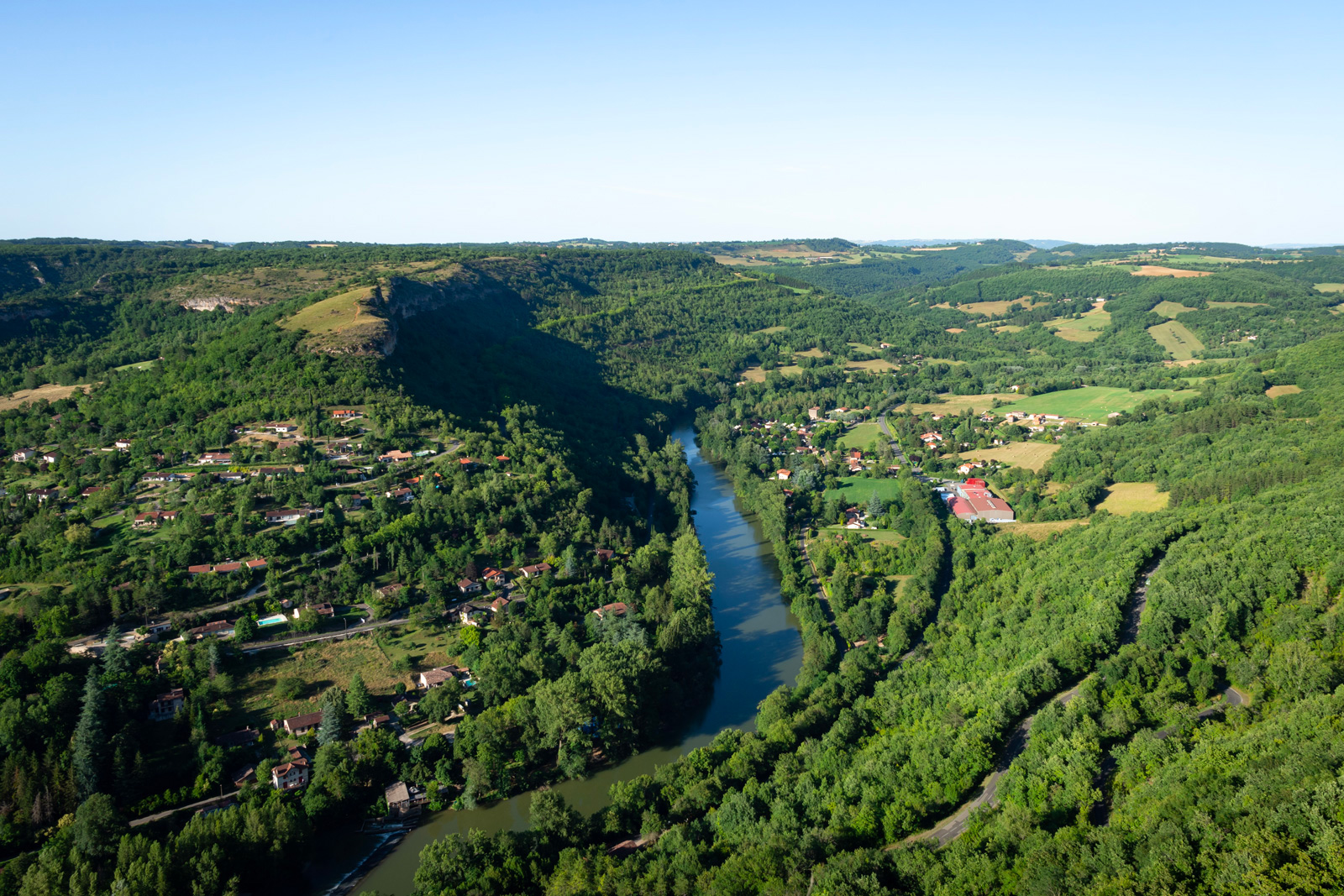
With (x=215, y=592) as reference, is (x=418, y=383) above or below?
above

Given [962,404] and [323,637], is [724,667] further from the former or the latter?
[962,404]

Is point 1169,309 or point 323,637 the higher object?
point 1169,309

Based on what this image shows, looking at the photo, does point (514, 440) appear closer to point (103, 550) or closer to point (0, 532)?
point (103, 550)

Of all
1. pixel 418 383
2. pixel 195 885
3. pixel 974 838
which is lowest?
pixel 195 885

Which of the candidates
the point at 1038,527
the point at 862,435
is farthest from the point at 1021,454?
the point at 1038,527

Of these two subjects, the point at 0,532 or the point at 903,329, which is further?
the point at 903,329

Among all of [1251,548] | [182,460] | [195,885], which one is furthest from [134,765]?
[1251,548]

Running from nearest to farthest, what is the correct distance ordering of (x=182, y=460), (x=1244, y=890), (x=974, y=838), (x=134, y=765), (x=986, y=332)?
(x=1244, y=890) → (x=974, y=838) → (x=134, y=765) → (x=182, y=460) → (x=986, y=332)
